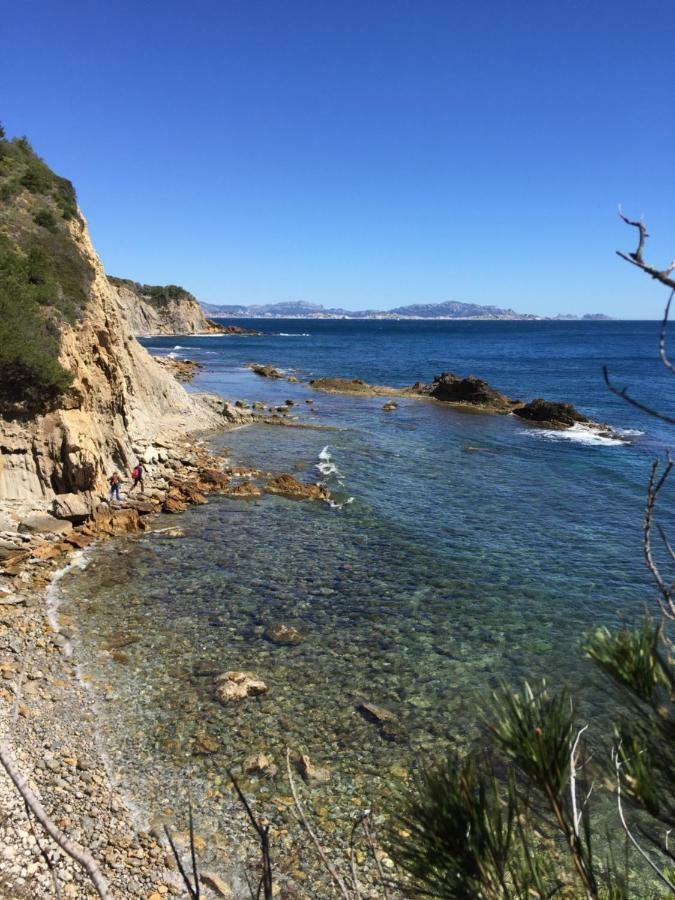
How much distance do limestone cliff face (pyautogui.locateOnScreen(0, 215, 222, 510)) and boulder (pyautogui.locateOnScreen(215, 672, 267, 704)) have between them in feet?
36.5

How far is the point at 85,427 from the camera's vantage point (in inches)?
870

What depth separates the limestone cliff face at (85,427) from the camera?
19.9m

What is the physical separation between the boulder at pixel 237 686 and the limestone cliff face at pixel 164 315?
5675 inches

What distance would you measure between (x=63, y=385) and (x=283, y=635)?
491 inches

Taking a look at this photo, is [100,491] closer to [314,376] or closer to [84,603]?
[84,603]

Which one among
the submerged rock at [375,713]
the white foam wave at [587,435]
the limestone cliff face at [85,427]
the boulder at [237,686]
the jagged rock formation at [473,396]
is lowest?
the submerged rock at [375,713]

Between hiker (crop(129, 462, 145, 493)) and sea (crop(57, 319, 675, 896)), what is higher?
hiker (crop(129, 462, 145, 493))

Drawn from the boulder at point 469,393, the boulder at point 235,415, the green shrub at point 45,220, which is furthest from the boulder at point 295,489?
the boulder at point 469,393

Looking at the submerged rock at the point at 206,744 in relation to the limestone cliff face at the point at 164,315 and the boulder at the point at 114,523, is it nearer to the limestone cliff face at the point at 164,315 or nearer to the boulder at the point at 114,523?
the boulder at the point at 114,523

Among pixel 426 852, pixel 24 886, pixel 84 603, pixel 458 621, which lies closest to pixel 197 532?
pixel 84 603

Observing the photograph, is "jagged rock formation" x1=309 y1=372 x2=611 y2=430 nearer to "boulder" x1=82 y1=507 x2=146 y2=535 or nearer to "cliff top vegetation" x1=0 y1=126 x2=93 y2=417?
"cliff top vegetation" x1=0 y1=126 x2=93 y2=417

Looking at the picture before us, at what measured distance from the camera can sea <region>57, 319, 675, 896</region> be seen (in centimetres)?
1016

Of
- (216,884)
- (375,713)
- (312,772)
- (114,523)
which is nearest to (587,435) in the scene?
(114,523)

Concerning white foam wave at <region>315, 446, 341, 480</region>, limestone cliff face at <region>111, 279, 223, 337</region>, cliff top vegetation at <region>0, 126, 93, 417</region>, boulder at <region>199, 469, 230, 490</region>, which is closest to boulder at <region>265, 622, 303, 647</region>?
cliff top vegetation at <region>0, 126, 93, 417</region>
